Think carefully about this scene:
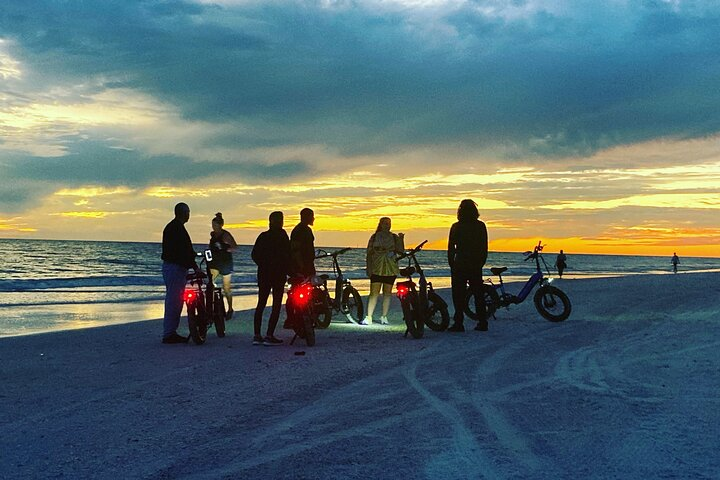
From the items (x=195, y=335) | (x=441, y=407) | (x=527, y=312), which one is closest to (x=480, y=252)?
(x=527, y=312)

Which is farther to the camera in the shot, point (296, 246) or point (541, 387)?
point (296, 246)

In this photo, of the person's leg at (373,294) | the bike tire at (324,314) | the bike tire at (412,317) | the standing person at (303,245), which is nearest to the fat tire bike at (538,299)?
the person's leg at (373,294)

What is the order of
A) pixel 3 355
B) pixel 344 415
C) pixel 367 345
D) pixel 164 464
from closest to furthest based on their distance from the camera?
pixel 164 464 → pixel 344 415 → pixel 3 355 → pixel 367 345

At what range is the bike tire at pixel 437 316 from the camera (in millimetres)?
12242

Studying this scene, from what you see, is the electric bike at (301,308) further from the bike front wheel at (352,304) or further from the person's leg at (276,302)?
the bike front wheel at (352,304)

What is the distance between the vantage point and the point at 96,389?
23.0 feet

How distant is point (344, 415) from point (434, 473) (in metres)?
1.70

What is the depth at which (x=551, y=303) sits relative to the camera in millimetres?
13984

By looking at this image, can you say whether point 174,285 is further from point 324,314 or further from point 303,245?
point 324,314

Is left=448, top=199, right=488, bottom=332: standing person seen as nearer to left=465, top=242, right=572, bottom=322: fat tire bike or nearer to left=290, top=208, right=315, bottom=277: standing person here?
left=465, top=242, right=572, bottom=322: fat tire bike

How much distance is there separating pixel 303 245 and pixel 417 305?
222 cm

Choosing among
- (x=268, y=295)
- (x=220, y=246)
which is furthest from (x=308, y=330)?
(x=220, y=246)

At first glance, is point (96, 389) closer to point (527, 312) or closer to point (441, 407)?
point (441, 407)

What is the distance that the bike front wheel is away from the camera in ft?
44.6
